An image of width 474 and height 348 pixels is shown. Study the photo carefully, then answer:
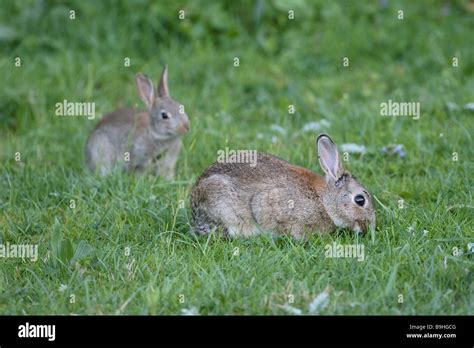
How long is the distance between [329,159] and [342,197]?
0.36m

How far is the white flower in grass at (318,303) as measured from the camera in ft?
19.4

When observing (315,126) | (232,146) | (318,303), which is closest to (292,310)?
(318,303)

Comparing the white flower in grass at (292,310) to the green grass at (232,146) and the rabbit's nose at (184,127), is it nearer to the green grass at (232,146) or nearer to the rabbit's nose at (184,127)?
the green grass at (232,146)

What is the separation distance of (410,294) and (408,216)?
138 cm

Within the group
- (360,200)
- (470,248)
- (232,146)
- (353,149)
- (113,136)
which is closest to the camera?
(470,248)

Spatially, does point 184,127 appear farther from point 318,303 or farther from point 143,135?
point 318,303

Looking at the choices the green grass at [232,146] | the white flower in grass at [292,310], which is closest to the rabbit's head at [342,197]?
the green grass at [232,146]

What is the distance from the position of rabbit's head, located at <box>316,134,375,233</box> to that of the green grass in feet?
0.45

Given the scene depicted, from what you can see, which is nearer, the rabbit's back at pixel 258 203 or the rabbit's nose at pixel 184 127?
the rabbit's back at pixel 258 203

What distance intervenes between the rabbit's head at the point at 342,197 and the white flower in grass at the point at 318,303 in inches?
48.8

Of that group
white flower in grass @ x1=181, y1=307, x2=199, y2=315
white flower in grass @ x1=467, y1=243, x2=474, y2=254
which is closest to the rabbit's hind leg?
white flower in grass @ x1=181, y1=307, x2=199, y2=315

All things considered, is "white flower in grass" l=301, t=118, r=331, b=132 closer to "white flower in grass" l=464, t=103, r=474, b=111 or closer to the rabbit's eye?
"white flower in grass" l=464, t=103, r=474, b=111

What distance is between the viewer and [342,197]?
724 cm

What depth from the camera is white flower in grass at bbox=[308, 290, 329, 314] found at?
19.4 ft
